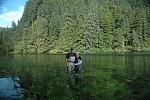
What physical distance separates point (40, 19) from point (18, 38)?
11.7 metres

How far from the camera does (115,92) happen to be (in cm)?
1683

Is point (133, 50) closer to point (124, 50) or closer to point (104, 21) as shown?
point (124, 50)

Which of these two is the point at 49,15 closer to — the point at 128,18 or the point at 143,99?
the point at 128,18

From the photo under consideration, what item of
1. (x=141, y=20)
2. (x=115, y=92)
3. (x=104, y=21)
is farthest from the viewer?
(x=104, y=21)

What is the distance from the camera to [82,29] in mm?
100312

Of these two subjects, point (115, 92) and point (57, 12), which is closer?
point (115, 92)

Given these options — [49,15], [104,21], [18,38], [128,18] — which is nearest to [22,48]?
[18,38]

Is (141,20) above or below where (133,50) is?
above

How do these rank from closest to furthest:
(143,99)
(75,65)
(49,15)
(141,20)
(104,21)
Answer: (143,99)
(75,65)
(141,20)
(104,21)
(49,15)

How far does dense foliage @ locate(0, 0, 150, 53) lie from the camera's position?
99.6 metres

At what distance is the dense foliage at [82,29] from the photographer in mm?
99569

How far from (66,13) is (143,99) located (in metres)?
99.0

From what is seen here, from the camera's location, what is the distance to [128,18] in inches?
4094

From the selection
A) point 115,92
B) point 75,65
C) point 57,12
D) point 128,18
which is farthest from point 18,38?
point 115,92
